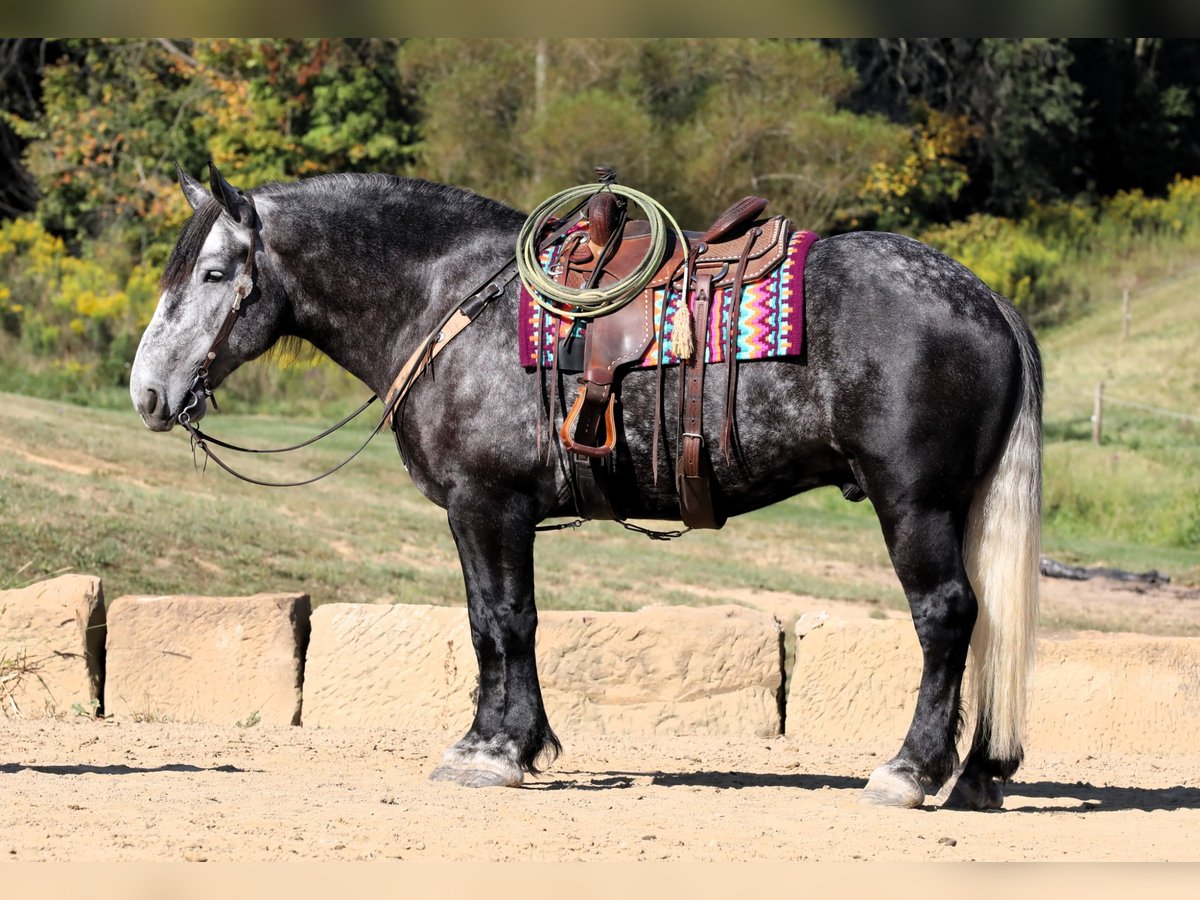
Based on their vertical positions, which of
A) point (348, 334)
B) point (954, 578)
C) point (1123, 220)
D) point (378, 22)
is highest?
point (378, 22)

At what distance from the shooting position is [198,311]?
6.37m

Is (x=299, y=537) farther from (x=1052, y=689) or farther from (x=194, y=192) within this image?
(x=1052, y=689)

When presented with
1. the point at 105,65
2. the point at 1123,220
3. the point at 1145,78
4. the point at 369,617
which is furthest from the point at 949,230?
the point at 369,617

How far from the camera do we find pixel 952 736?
5969mm

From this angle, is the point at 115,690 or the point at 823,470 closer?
the point at 823,470

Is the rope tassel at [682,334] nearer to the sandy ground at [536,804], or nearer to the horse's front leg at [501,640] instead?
the horse's front leg at [501,640]

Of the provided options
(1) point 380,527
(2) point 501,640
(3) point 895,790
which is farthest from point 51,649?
(1) point 380,527

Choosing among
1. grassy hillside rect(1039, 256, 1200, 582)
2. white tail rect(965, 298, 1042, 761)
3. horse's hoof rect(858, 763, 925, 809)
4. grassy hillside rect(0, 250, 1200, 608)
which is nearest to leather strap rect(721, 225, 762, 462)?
white tail rect(965, 298, 1042, 761)

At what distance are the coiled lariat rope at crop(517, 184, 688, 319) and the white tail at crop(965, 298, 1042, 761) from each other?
1.32 m

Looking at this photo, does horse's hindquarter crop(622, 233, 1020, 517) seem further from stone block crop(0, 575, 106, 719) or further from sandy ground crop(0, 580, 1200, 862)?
stone block crop(0, 575, 106, 719)

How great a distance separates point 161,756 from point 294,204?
2.32 metres

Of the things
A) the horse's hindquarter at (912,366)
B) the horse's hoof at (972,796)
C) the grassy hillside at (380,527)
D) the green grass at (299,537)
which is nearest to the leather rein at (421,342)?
the horse's hindquarter at (912,366)

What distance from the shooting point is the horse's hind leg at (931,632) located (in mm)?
5840

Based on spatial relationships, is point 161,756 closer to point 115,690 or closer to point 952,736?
point 115,690
